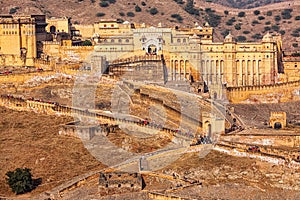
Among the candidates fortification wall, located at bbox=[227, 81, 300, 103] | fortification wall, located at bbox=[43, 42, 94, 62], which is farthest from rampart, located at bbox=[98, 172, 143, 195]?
fortification wall, located at bbox=[43, 42, 94, 62]

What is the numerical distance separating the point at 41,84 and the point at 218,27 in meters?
84.8

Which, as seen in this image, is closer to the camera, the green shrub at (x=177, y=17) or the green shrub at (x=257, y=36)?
the green shrub at (x=177, y=17)

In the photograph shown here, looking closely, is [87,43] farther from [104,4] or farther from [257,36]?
[257,36]

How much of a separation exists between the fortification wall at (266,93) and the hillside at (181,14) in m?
A: 52.9

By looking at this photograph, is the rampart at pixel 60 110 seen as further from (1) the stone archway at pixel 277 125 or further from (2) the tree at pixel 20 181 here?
(2) the tree at pixel 20 181

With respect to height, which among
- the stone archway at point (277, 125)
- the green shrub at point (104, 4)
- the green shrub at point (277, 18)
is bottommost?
the stone archway at point (277, 125)

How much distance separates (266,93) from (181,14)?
219ft

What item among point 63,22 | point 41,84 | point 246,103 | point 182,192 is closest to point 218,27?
point 63,22

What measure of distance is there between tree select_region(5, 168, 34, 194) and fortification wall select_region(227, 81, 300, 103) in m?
32.2

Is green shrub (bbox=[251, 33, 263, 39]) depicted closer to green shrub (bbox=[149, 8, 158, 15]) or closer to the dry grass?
green shrub (bbox=[149, 8, 158, 15])

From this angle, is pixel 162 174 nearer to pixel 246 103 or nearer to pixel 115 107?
pixel 115 107

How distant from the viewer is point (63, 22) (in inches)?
3494

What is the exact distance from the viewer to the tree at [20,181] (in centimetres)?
4478

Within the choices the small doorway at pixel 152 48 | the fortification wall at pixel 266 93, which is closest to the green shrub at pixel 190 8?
the small doorway at pixel 152 48
